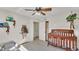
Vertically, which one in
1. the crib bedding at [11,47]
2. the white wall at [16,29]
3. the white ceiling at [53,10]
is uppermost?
the white ceiling at [53,10]

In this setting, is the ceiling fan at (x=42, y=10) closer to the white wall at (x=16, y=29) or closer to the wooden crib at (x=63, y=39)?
the white wall at (x=16, y=29)

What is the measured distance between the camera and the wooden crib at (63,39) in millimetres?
1881

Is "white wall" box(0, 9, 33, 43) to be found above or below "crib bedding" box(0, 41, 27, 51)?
above

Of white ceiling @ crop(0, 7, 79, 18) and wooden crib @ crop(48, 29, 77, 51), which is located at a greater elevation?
white ceiling @ crop(0, 7, 79, 18)

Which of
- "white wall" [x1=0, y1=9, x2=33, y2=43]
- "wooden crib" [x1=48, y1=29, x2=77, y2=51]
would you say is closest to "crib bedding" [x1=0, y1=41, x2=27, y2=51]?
"white wall" [x1=0, y1=9, x2=33, y2=43]

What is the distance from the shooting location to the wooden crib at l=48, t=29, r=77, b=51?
6.17 feet

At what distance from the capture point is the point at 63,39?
6.24 feet

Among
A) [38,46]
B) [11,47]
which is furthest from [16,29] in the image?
[38,46]

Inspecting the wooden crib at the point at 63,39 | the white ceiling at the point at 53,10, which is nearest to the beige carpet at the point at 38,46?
the wooden crib at the point at 63,39

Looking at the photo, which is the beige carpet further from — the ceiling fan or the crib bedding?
the ceiling fan

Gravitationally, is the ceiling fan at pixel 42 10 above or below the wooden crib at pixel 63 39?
above

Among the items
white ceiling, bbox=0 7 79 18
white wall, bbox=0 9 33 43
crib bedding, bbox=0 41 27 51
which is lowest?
crib bedding, bbox=0 41 27 51

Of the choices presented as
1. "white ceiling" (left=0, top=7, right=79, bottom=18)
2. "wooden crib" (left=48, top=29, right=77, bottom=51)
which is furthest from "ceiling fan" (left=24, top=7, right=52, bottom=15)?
"wooden crib" (left=48, top=29, right=77, bottom=51)

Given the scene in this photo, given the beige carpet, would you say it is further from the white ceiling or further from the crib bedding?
the white ceiling
